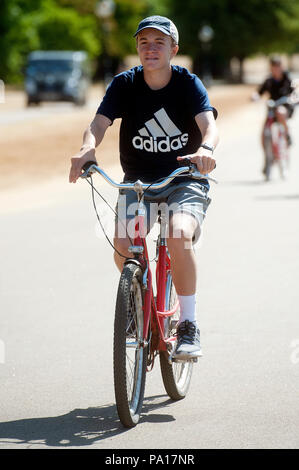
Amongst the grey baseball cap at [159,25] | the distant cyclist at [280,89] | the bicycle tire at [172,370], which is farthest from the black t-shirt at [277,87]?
the grey baseball cap at [159,25]

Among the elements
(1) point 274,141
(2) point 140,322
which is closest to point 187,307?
(2) point 140,322

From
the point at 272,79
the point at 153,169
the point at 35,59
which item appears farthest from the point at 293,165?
the point at 35,59

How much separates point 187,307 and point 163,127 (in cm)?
87

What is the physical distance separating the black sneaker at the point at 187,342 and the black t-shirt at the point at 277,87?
11689 mm

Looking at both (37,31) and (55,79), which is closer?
(55,79)

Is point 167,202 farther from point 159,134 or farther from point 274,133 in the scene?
point 274,133

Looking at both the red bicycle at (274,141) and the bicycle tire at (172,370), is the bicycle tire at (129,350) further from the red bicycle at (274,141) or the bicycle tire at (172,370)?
the red bicycle at (274,141)

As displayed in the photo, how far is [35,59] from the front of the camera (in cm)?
4462

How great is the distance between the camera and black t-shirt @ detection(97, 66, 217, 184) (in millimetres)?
5301

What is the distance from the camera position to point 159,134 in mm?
5289

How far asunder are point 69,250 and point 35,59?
35343mm

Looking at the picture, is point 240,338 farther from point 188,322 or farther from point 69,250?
point 69,250

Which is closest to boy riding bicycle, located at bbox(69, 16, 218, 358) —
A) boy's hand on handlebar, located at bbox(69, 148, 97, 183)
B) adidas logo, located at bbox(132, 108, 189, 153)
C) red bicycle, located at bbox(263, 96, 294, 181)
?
adidas logo, located at bbox(132, 108, 189, 153)

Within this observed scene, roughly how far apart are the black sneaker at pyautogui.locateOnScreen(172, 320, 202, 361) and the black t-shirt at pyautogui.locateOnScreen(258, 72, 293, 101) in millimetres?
11689
